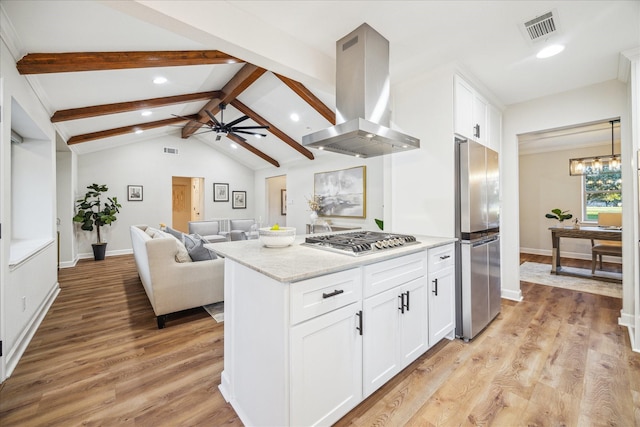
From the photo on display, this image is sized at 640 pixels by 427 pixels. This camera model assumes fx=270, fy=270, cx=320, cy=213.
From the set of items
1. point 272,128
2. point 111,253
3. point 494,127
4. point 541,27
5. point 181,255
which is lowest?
point 111,253

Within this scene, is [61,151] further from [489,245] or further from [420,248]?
[489,245]

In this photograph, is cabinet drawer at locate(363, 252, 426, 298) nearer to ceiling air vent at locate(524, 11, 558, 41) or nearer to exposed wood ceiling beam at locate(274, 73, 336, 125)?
ceiling air vent at locate(524, 11, 558, 41)

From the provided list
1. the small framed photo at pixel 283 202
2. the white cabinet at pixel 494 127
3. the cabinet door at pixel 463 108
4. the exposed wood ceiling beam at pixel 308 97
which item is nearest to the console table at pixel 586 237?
the white cabinet at pixel 494 127

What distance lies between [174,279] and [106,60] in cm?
230

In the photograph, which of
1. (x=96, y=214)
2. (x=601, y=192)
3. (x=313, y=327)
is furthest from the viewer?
(x=96, y=214)

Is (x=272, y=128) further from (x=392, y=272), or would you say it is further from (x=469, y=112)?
(x=392, y=272)

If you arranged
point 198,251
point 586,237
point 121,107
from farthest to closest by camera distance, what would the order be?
point 586,237, point 121,107, point 198,251

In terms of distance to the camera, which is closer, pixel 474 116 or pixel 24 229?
pixel 474 116

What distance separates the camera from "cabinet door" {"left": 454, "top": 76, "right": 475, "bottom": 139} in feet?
8.49

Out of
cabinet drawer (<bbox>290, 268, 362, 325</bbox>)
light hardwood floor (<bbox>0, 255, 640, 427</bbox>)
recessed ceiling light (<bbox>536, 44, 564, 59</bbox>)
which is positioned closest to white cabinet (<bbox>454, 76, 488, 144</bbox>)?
recessed ceiling light (<bbox>536, 44, 564, 59</bbox>)

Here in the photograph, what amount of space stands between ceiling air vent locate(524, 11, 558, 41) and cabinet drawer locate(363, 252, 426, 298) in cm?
195

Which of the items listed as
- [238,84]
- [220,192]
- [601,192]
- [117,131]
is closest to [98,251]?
[117,131]

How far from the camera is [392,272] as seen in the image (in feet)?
5.90

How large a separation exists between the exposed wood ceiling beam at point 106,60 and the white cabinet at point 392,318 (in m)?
3.17
